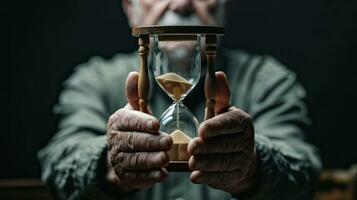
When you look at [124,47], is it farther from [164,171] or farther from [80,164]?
[164,171]

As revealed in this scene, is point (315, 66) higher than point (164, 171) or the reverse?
the reverse

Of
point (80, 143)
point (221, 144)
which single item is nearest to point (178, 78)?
point (221, 144)

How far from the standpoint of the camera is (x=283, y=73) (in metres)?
2.15

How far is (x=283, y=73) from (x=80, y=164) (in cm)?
76

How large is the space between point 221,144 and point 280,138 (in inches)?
30.0

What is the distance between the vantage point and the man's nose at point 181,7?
164 centimetres

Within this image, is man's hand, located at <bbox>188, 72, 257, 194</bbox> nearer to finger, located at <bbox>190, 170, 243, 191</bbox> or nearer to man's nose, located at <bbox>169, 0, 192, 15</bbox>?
finger, located at <bbox>190, 170, 243, 191</bbox>

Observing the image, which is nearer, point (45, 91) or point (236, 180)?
point (236, 180)

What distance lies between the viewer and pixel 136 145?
3.88ft

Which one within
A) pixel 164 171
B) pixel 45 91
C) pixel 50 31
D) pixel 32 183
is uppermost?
pixel 164 171

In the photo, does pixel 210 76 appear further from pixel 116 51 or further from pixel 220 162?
pixel 116 51

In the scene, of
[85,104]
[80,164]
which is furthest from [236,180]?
[85,104]

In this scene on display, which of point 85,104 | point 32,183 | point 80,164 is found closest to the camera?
point 80,164

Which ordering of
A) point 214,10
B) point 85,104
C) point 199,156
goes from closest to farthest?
point 199,156 < point 214,10 < point 85,104
